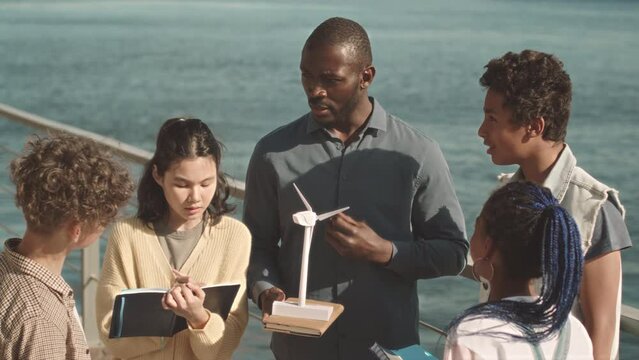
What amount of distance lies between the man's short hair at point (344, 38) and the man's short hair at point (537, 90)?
390 mm

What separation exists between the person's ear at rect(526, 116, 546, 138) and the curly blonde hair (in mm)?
956

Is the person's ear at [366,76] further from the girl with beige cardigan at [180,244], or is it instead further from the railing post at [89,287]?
the railing post at [89,287]

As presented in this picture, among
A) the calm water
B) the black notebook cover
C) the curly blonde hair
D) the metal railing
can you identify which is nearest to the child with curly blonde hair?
the curly blonde hair

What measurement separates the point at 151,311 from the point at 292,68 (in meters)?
52.8

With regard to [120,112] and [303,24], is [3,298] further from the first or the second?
[303,24]

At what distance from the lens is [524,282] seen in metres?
2.66

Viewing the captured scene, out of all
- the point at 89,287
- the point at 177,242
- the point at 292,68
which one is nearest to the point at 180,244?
the point at 177,242

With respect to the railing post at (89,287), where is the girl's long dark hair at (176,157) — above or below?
above

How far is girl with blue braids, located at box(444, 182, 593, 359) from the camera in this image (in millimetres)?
2570

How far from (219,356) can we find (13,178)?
76 centimetres

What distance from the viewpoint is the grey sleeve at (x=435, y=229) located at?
129 inches

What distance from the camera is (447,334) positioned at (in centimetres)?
261

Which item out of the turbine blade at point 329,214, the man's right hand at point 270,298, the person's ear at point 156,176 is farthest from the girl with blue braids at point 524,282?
the person's ear at point 156,176

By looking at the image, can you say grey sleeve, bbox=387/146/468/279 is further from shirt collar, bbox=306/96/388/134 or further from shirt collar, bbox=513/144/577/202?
shirt collar, bbox=513/144/577/202
